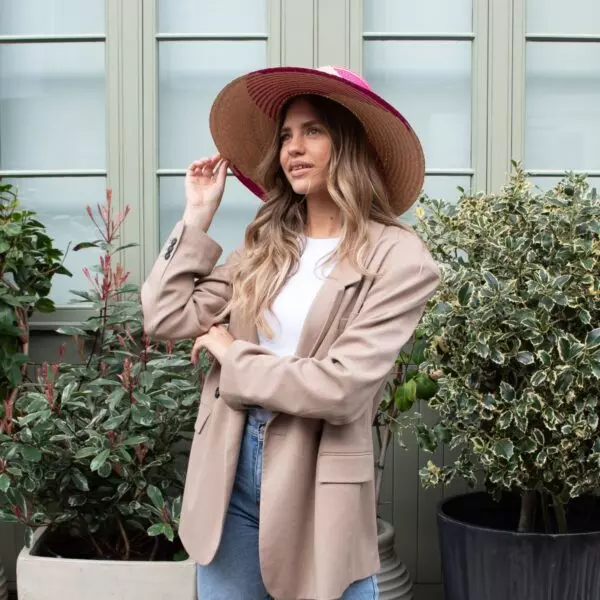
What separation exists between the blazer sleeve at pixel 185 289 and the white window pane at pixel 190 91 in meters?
1.64

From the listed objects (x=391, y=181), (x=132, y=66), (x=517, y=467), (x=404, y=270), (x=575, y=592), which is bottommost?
(x=575, y=592)

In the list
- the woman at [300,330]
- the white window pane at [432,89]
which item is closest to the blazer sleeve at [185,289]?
the woman at [300,330]

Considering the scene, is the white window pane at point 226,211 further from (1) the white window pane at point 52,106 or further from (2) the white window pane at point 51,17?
(2) the white window pane at point 51,17

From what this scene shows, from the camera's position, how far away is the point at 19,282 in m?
3.10

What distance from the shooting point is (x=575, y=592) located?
2.69 metres

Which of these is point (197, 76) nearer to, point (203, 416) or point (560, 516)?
point (203, 416)

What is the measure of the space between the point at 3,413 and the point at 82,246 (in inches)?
25.6

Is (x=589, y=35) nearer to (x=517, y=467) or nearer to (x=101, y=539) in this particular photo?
(x=517, y=467)

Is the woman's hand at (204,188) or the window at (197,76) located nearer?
the woman's hand at (204,188)

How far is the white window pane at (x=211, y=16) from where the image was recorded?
3.51 metres

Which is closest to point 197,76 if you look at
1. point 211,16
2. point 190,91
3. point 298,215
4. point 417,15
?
point 190,91

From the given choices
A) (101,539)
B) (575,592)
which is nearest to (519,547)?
(575,592)

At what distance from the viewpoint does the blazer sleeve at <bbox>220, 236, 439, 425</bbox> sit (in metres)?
1.65

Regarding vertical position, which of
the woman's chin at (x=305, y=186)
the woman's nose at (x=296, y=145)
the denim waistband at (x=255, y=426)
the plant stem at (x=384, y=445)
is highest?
the woman's nose at (x=296, y=145)
